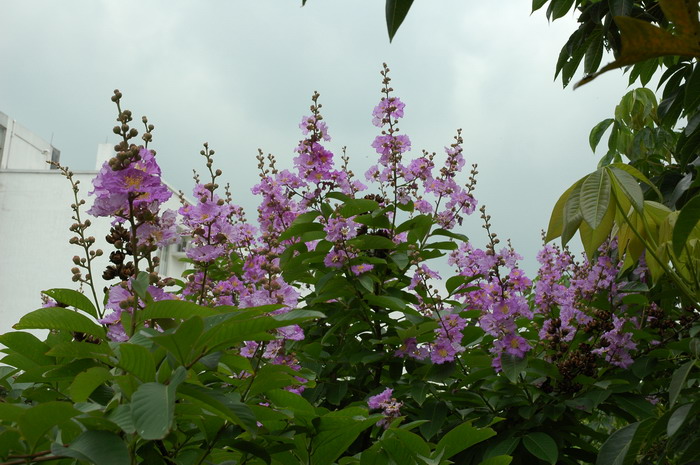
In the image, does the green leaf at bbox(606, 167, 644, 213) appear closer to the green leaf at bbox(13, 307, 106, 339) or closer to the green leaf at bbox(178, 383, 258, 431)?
the green leaf at bbox(178, 383, 258, 431)

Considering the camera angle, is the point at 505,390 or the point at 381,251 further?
the point at 381,251

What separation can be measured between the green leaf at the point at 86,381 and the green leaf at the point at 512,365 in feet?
3.63

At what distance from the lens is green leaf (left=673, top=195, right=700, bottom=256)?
71 cm

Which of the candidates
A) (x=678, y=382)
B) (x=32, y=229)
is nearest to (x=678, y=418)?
(x=678, y=382)

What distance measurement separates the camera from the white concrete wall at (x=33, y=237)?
633 inches

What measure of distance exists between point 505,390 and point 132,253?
3.81 feet

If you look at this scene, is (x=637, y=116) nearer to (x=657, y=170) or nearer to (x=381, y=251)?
(x=657, y=170)

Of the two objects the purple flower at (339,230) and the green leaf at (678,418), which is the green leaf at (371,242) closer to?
the purple flower at (339,230)

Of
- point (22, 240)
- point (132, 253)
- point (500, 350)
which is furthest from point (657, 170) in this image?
point (22, 240)

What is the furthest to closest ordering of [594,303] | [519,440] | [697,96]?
[594,303] → [519,440] → [697,96]

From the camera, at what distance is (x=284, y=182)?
2121mm

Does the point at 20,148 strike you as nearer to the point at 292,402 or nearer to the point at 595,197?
the point at 292,402

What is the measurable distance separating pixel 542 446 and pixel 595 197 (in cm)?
89

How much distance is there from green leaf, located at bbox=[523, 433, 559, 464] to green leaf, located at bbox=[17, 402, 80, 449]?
1.19m
